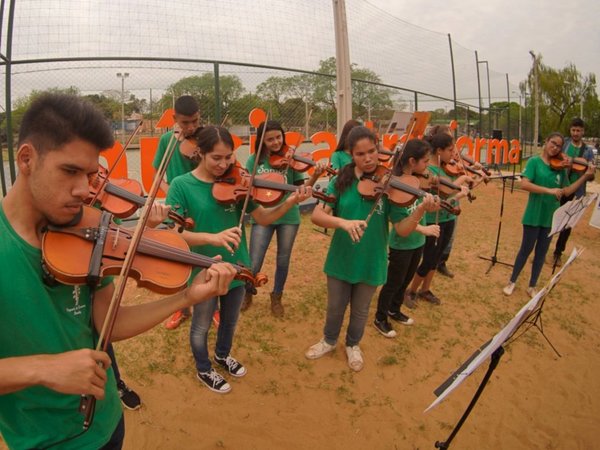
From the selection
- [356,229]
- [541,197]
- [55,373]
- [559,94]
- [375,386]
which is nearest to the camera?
[55,373]

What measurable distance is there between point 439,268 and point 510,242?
241 centimetres

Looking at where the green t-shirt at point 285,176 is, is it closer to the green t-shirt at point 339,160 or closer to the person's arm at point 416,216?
the green t-shirt at point 339,160

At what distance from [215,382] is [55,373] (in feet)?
6.74

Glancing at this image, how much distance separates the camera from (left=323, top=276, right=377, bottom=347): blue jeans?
2.86m

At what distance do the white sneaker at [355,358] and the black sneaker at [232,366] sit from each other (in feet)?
2.98

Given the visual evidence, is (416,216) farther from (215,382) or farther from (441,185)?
(215,382)

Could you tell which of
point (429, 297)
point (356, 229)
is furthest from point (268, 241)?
point (429, 297)

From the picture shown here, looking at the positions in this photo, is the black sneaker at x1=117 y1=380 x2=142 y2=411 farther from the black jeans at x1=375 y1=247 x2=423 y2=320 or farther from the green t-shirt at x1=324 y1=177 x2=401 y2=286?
the black jeans at x1=375 y1=247 x2=423 y2=320

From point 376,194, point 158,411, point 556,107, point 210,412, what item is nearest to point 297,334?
point 210,412

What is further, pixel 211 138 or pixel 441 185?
pixel 441 185

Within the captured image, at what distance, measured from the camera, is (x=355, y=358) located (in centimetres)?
313

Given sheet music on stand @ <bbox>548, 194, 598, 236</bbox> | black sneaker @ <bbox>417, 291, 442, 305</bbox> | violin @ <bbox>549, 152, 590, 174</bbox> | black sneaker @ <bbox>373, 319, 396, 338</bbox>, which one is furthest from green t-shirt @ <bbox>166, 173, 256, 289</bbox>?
violin @ <bbox>549, 152, 590, 174</bbox>

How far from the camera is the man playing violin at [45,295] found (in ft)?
3.03

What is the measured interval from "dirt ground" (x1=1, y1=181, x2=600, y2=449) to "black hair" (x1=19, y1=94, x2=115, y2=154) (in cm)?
215
